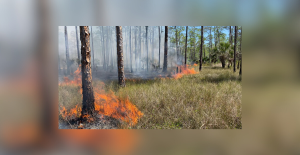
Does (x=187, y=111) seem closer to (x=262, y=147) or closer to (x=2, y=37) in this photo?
(x=262, y=147)

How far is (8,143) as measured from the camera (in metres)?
3.09

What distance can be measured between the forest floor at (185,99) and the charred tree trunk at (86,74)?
106mm

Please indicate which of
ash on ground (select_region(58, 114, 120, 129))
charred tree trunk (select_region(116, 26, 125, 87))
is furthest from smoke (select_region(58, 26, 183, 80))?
ash on ground (select_region(58, 114, 120, 129))

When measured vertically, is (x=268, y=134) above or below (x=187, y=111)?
below

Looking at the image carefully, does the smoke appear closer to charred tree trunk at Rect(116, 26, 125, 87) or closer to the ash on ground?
charred tree trunk at Rect(116, 26, 125, 87)

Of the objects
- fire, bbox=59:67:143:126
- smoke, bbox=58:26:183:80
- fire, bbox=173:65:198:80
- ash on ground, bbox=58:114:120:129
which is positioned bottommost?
ash on ground, bbox=58:114:120:129

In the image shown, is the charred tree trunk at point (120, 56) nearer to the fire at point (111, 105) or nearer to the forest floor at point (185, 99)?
the forest floor at point (185, 99)

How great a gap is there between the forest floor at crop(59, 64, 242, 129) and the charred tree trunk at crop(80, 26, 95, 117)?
11cm

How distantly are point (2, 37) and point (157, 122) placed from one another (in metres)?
2.81

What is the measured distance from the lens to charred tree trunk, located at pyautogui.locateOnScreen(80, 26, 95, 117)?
9.66 feet

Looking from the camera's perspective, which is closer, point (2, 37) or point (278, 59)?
point (278, 59)

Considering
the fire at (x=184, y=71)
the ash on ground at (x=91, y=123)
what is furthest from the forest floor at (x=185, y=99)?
the ash on ground at (x=91, y=123)

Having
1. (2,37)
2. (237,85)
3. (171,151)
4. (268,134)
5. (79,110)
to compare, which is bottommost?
(171,151)
